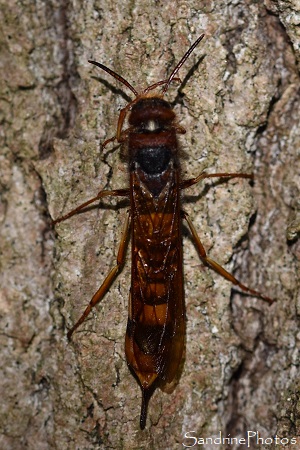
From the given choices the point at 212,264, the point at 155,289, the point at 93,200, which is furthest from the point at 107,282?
the point at 212,264

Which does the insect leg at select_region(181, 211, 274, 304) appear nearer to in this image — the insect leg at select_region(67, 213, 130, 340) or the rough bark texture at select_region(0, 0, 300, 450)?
the rough bark texture at select_region(0, 0, 300, 450)

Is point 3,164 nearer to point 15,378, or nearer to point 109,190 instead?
point 109,190

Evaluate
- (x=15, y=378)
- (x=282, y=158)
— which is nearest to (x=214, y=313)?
(x=282, y=158)

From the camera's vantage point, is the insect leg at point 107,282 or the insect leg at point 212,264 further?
the insect leg at point 212,264

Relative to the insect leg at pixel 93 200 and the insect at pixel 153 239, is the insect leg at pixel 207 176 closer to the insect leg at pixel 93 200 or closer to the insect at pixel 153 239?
the insect at pixel 153 239

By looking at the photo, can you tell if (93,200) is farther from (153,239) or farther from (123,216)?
(153,239)

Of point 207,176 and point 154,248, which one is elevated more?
point 207,176

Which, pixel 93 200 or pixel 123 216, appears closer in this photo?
pixel 93 200

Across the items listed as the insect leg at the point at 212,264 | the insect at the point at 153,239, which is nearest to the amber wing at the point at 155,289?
the insect at the point at 153,239
